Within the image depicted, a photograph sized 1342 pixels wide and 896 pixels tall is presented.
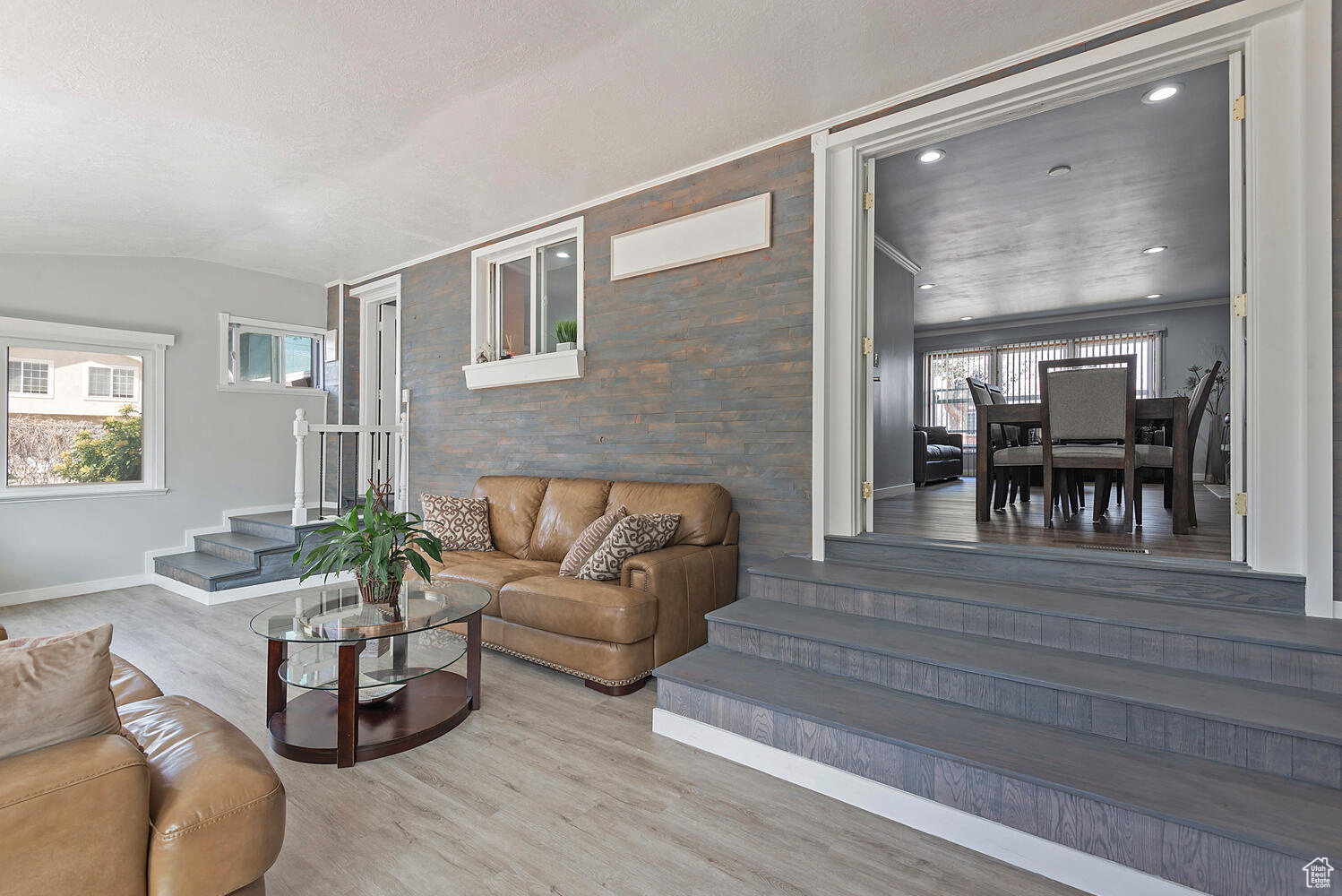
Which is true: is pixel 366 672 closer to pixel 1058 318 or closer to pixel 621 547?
pixel 621 547

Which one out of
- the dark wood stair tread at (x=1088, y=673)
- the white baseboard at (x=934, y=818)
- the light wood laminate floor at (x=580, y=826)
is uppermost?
the dark wood stair tread at (x=1088, y=673)

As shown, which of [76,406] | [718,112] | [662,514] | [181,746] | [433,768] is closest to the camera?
[181,746]

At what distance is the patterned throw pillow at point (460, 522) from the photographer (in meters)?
4.16

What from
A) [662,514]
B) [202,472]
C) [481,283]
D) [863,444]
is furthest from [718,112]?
[202,472]

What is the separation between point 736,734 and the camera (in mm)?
2324

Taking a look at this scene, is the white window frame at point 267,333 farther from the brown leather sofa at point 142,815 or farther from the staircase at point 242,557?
the brown leather sofa at point 142,815

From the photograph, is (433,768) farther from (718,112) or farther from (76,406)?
(76,406)

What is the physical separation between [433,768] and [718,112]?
10.4 ft

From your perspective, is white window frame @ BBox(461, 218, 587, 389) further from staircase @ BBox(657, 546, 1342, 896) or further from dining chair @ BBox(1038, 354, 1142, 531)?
dining chair @ BBox(1038, 354, 1142, 531)

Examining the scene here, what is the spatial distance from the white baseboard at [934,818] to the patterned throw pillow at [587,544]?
3.37 feet

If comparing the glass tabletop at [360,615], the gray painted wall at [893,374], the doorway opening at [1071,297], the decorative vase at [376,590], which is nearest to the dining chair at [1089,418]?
the doorway opening at [1071,297]

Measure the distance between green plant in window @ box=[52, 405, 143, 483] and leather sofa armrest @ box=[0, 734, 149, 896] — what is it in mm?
5233

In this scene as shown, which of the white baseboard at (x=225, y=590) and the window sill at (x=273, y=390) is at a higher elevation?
the window sill at (x=273, y=390)

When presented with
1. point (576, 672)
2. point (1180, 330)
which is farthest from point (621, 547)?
point (1180, 330)
